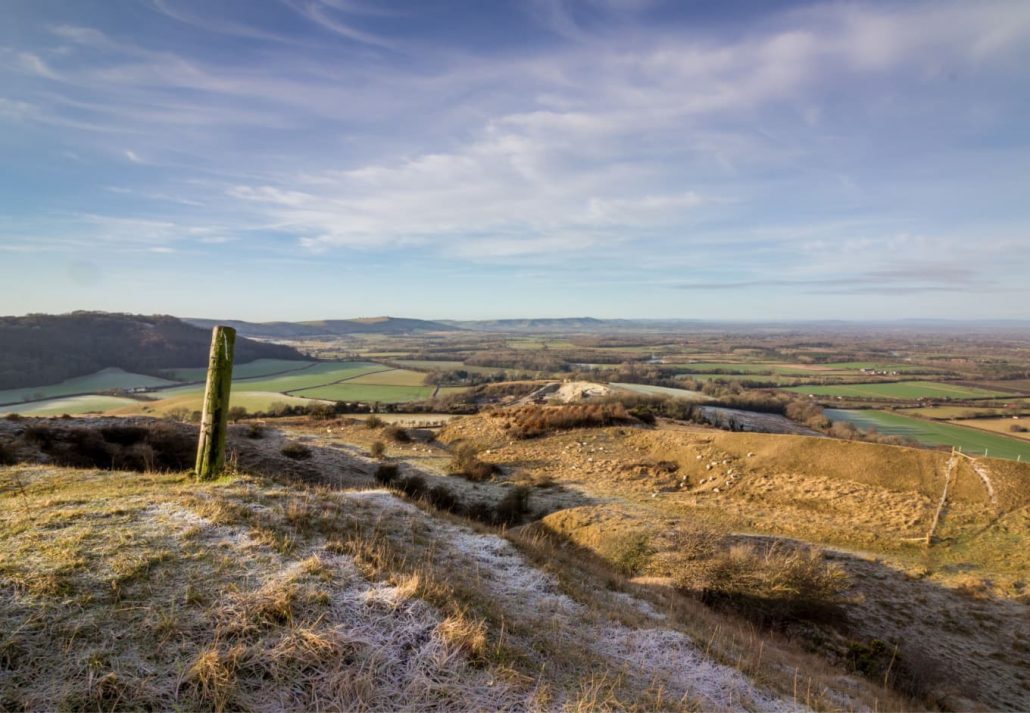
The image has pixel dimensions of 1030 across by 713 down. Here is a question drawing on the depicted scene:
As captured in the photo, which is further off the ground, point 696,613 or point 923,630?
point 696,613

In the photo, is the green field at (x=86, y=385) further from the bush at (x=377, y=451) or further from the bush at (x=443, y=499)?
the bush at (x=443, y=499)

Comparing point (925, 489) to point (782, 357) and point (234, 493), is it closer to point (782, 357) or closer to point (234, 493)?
point (234, 493)

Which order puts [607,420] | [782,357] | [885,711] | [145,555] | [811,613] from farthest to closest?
1. [782,357]
2. [607,420]
3. [811,613]
4. [885,711]
5. [145,555]

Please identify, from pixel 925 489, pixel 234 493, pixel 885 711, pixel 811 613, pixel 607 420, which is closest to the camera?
pixel 885 711

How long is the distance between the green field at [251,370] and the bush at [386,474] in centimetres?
7071

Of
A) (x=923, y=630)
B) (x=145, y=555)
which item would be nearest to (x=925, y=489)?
(x=923, y=630)

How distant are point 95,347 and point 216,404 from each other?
105228mm

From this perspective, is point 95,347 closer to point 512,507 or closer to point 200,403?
point 200,403

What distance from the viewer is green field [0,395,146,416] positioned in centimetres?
4631

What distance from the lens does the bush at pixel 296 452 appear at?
19.8 meters

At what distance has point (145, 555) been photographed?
19.5ft

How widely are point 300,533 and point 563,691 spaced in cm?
477

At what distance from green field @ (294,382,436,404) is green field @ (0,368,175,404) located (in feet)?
91.8

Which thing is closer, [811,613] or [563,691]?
[563,691]
